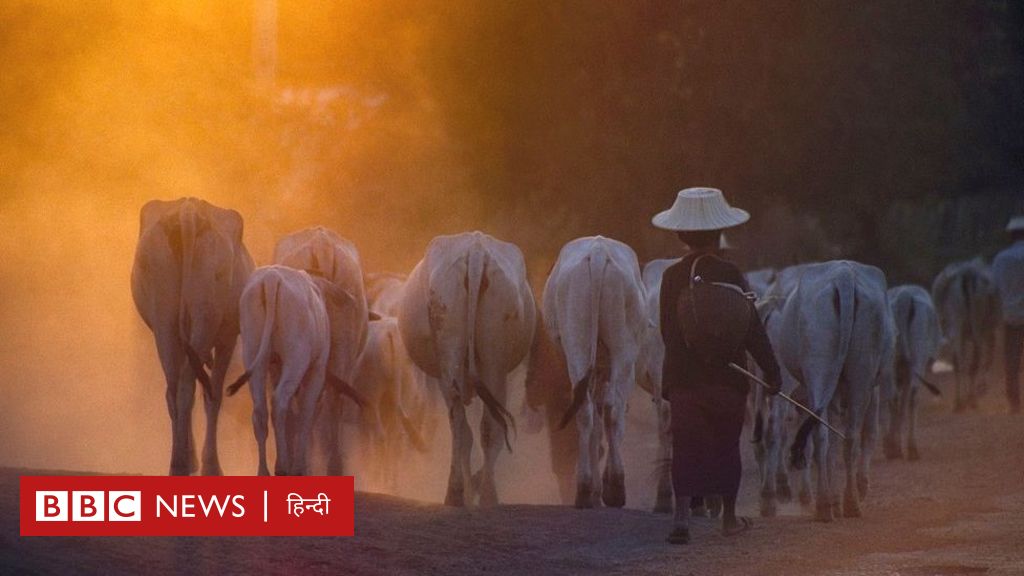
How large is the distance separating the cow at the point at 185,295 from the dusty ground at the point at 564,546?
171 centimetres

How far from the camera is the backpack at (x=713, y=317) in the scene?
11938 mm

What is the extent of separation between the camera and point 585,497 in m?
14.4

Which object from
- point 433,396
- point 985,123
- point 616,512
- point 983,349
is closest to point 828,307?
point 616,512

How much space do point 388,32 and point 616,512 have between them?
18.1m

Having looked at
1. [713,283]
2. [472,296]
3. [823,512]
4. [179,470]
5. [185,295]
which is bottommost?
[823,512]

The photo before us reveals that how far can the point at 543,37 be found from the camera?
29.0 metres

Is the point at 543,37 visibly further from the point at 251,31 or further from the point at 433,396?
the point at 433,396

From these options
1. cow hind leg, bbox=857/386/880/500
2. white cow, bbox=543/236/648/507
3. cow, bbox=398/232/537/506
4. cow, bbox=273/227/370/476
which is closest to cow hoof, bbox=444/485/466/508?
cow, bbox=398/232/537/506

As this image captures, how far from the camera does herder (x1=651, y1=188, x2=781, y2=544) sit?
1198 cm

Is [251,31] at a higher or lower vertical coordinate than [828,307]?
higher

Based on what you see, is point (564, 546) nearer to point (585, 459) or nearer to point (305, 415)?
point (585, 459)

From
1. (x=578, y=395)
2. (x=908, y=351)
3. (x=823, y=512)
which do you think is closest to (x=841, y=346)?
(x=823, y=512)

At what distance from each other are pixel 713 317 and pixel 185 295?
510cm

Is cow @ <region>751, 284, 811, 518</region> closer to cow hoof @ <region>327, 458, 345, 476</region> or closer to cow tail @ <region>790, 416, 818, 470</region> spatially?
cow tail @ <region>790, 416, 818, 470</region>
